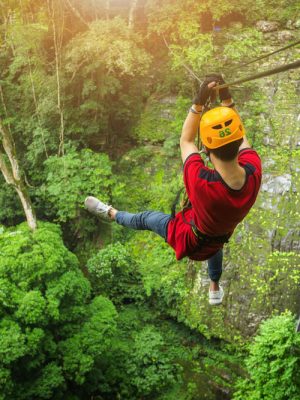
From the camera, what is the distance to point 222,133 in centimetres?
220

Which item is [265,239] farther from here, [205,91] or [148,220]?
[205,91]

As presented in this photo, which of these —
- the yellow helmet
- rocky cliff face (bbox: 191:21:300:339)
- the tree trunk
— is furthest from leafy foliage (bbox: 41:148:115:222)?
the yellow helmet

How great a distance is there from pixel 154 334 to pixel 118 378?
1216 mm

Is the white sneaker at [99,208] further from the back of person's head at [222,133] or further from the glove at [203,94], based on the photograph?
the back of person's head at [222,133]

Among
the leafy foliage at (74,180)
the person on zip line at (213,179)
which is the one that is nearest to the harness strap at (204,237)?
the person on zip line at (213,179)

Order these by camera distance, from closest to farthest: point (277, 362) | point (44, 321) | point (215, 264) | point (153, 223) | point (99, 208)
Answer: point (153, 223)
point (215, 264)
point (99, 208)
point (277, 362)
point (44, 321)

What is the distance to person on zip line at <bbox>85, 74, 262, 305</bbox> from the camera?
2.23 m

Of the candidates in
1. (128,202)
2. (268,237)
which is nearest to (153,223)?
(268,237)

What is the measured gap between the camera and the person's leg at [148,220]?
312 cm

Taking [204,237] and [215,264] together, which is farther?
[215,264]

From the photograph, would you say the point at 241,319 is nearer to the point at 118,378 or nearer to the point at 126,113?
the point at 118,378

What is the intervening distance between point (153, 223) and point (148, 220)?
0.08 meters

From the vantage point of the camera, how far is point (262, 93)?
31.8ft

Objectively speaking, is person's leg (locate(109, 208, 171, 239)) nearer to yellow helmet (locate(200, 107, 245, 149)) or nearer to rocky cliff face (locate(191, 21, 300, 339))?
yellow helmet (locate(200, 107, 245, 149))
